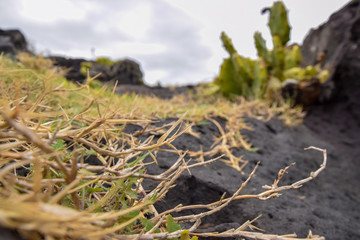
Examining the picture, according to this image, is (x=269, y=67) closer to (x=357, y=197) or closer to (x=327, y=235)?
(x=357, y=197)

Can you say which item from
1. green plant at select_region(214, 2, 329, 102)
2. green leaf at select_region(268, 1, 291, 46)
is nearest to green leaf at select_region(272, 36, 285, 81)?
green plant at select_region(214, 2, 329, 102)

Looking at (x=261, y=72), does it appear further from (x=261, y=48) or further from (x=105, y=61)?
(x=105, y=61)

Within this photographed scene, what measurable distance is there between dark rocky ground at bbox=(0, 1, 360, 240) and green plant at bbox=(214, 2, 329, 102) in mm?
529

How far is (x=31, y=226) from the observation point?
27 centimetres

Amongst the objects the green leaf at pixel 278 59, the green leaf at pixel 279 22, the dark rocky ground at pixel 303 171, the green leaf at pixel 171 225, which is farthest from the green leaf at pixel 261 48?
the green leaf at pixel 171 225

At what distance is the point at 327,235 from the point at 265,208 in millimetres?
356

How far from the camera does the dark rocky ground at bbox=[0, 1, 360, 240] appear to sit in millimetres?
1066

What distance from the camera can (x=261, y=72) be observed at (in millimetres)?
4262

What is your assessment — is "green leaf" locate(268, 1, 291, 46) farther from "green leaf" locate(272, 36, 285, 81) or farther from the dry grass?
the dry grass

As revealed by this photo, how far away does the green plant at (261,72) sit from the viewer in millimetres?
4012

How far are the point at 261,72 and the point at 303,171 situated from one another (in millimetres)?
2651

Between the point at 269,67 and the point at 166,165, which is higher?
the point at 269,67

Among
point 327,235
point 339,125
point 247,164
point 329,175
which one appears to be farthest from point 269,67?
point 327,235

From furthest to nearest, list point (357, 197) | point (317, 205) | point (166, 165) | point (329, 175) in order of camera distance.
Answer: point (329, 175) → point (357, 197) → point (317, 205) → point (166, 165)
